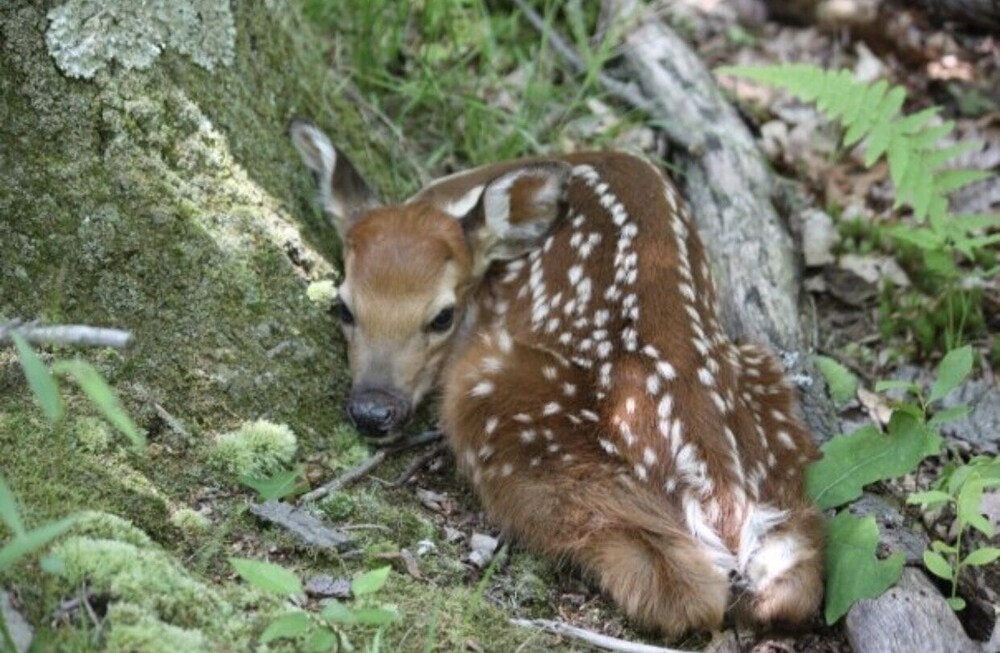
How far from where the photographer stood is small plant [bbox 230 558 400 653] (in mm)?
2834

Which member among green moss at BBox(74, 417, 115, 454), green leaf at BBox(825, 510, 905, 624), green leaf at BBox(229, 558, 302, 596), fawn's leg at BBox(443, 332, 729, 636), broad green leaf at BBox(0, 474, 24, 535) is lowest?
green leaf at BBox(825, 510, 905, 624)

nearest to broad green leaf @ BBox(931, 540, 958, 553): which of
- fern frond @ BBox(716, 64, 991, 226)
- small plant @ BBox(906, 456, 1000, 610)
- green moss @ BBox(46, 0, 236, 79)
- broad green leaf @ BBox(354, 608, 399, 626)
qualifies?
small plant @ BBox(906, 456, 1000, 610)

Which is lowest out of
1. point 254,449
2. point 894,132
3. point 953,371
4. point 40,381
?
point 953,371

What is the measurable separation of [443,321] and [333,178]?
0.65 m

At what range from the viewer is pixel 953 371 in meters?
3.77

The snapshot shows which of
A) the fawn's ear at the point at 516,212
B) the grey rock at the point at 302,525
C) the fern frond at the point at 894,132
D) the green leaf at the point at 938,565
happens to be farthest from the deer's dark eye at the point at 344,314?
the green leaf at the point at 938,565

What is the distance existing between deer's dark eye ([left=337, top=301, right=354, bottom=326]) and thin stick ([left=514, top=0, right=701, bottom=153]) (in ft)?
6.48

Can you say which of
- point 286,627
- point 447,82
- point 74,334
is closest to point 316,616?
point 286,627

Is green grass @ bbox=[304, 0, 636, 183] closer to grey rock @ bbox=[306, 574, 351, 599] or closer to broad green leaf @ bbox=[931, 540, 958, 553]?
grey rock @ bbox=[306, 574, 351, 599]

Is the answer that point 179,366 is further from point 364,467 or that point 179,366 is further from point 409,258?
point 409,258

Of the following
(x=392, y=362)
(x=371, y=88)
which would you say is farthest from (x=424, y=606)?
(x=371, y=88)

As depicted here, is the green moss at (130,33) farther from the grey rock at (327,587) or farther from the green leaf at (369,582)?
the green leaf at (369,582)

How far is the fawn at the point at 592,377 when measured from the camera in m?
3.57

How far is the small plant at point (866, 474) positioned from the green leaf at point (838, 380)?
0.73m
